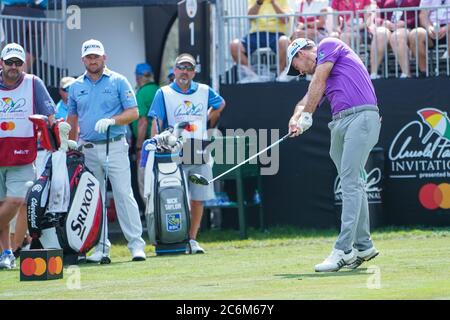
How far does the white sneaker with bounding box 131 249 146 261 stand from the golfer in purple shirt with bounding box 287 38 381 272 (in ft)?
8.81

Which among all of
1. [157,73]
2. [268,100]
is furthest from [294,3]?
[157,73]

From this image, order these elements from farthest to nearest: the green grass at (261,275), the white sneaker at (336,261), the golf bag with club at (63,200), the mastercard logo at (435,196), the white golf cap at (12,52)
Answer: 1. the mastercard logo at (435,196)
2. the white golf cap at (12,52)
3. the golf bag with club at (63,200)
4. the white sneaker at (336,261)
5. the green grass at (261,275)

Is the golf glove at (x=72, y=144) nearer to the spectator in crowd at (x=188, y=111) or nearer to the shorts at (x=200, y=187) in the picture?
the spectator in crowd at (x=188, y=111)

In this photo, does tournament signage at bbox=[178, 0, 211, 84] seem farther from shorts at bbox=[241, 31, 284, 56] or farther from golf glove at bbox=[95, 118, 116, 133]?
golf glove at bbox=[95, 118, 116, 133]

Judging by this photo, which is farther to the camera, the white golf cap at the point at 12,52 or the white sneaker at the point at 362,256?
the white golf cap at the point at 12,52

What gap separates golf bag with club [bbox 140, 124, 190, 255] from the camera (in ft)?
41.2

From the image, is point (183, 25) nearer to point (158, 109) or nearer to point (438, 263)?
point (158, 109)

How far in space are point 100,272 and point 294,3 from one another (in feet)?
23.0

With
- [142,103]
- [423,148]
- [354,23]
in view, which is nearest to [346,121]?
[423,148]

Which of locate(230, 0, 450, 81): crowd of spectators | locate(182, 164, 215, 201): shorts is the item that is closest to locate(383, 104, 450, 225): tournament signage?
locate(230, 0, 450, 81): crowd of spectators

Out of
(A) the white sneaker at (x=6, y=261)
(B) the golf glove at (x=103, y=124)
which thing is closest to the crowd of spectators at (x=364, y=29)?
(B) the golf glove at (x=103, y=124)

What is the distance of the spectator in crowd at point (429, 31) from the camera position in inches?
589

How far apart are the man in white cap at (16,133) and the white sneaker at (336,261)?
3731 mm

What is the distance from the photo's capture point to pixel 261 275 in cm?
966
